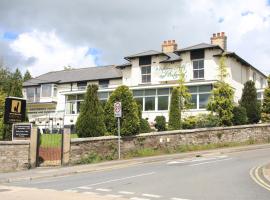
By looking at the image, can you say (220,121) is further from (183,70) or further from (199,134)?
(183,70)

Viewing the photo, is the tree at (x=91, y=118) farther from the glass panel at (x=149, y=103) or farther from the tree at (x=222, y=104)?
the glass panel at (x=149, y=103)

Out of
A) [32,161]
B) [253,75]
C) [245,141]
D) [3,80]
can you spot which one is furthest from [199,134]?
[3,80]

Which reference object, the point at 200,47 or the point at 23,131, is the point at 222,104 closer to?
the point at 200,47

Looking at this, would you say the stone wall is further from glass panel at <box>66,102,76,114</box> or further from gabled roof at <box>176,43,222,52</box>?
glass panel at <box>66,102,76,114</box>

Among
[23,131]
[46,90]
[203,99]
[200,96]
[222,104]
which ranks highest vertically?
[46,90]

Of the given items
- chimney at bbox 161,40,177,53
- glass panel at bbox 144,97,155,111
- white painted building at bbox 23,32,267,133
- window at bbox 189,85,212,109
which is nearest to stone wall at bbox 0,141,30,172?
white painted building at bbox 23,32,267,133

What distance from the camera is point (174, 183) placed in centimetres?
1556

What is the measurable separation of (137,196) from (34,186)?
4.69 m

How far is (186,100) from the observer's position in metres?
42.0

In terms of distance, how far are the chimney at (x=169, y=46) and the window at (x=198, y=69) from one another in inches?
213

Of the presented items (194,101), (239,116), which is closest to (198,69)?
(194,101)

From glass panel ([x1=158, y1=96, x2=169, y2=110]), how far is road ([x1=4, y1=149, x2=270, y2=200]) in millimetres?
22683

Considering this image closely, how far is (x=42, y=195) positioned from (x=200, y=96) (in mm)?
31082

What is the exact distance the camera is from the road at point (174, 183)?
1315 centimetres
